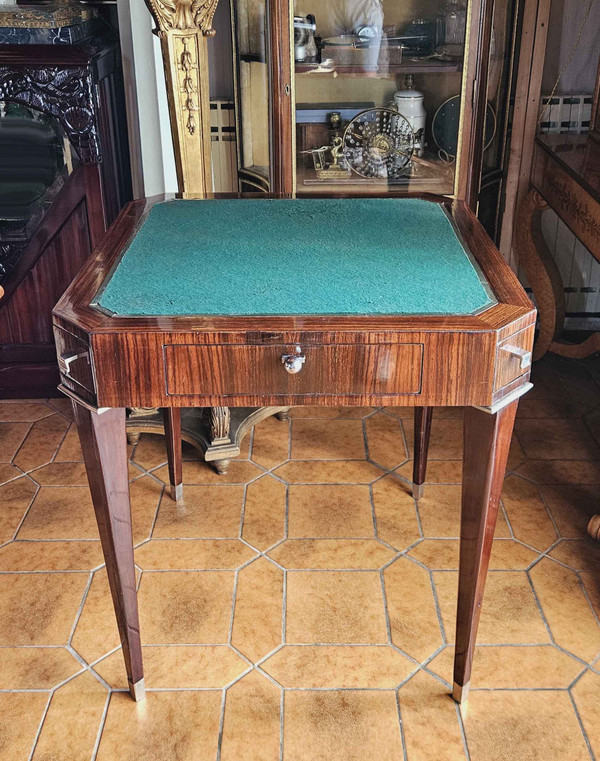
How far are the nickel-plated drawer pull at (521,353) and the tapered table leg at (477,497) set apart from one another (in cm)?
8

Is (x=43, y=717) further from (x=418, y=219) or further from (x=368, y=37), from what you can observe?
(x=368, y=37)

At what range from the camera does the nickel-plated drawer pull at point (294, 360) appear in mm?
1399

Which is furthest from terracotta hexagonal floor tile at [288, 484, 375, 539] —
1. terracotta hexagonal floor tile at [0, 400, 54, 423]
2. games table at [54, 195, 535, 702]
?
terracotta hexagonal floor tile at [0, 400, 54, 423]

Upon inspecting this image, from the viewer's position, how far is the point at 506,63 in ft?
10.00

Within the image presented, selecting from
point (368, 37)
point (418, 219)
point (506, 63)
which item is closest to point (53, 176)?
point (368, 37)

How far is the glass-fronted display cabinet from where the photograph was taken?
2.77 m

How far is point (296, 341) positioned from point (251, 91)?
1.86 metres

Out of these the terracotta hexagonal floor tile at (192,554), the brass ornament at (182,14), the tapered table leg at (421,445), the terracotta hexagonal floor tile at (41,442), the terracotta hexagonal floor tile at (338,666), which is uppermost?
the brass ornament at (182,14)

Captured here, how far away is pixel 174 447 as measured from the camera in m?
2.40

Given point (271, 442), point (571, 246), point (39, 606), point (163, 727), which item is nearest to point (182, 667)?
point (163, 727)

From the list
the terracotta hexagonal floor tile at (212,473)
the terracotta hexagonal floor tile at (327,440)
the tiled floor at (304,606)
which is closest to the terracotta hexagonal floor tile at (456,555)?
the tiled floor at (304,606)

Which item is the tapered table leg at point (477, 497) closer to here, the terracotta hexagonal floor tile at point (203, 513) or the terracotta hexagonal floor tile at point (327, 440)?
the terracotta hexagonal floor tile at point (203, 513)

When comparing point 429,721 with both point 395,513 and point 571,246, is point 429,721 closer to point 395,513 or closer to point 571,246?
point 395,513

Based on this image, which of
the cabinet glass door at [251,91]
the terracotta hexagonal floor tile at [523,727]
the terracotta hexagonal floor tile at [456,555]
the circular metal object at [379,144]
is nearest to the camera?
the terracotta hexagonal floor tile at [523,727]
